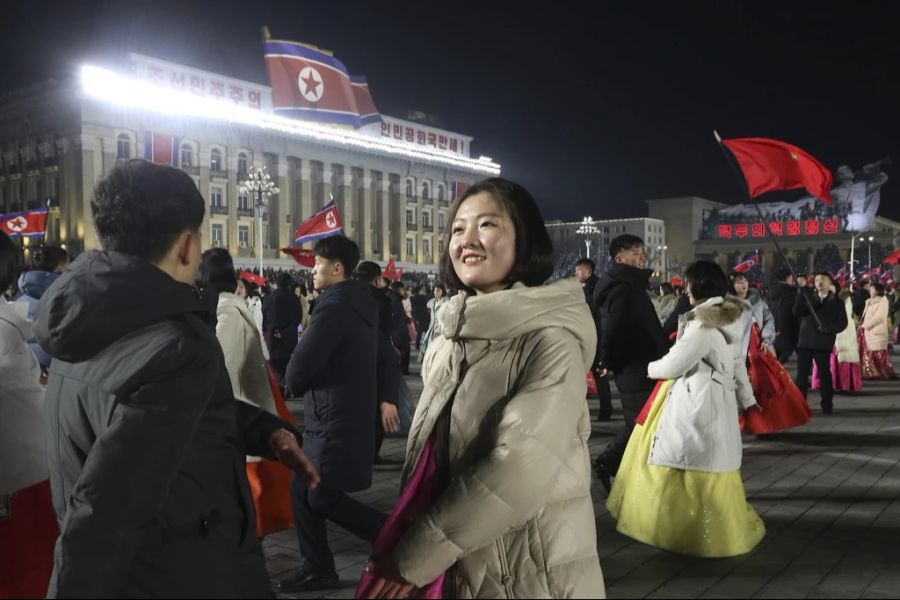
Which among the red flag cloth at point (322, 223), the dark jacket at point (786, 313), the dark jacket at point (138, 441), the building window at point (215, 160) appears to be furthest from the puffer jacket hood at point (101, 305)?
the building window at point (215, 160)

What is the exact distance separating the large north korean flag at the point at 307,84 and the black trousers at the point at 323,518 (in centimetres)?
3594

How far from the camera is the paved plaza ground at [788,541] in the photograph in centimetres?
427

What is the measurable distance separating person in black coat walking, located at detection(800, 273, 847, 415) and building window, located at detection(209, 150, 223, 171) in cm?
4671

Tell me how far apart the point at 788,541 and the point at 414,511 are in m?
3.99

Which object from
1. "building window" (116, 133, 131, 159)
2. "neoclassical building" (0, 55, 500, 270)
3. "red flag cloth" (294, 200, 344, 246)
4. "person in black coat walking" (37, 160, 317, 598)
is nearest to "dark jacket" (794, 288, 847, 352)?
"red flag cloth" (294, 200, 344, 246)

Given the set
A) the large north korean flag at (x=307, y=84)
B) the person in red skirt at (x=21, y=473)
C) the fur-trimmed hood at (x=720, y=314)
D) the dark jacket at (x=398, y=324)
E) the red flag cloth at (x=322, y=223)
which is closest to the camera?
the person in red skirt at (x=21, y=473)

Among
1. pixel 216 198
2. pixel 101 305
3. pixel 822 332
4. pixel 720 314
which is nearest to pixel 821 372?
pixel 822 332

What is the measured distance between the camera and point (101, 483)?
159cm

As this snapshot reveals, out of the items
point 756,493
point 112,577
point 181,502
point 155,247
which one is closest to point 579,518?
point 181,502

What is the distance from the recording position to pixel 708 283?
555 cm

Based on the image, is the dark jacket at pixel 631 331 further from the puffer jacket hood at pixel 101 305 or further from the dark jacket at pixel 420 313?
the dark jacket at pixel 420 313

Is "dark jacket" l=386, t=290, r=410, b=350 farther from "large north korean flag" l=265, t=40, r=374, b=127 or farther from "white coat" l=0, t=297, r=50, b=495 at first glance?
"large north korean flag" l=265, t=40, r=374, b=127

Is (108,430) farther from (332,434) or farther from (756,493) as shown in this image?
(756,493)

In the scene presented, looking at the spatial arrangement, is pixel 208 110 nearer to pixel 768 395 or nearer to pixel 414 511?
pixel 768 395
